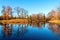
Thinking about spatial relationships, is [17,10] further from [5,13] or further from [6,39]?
[6,39]

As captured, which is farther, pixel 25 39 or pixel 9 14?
pixel 9 14

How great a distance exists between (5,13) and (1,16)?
2.72 m

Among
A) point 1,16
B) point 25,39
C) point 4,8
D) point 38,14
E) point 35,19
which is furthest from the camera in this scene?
point 38,14

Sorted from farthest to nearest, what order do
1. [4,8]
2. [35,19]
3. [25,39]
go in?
[35,19] → [4,8] → [25,39]

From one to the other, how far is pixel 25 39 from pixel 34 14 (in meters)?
34.0

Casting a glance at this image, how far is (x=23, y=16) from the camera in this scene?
121ft

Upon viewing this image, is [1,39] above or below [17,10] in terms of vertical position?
below

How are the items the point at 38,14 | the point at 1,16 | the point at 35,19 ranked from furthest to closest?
the point at 38,14, the point at 35,19, the point at 1,16

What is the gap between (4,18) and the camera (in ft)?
119

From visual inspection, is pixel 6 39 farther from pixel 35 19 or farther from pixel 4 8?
pixel 35 19

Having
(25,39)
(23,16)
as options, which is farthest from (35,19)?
(25,39)

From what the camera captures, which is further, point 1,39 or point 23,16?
point 23,16

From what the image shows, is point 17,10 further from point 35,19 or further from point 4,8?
point 35,19

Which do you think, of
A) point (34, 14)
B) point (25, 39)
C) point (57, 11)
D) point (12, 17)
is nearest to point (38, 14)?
point (34, 14)
